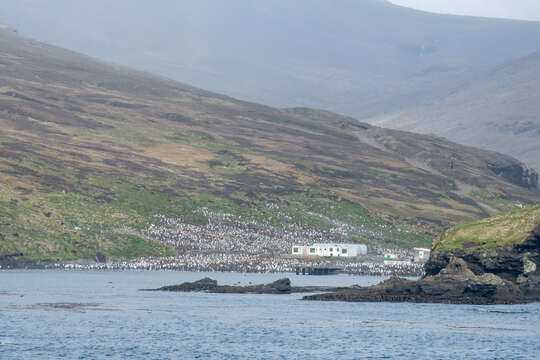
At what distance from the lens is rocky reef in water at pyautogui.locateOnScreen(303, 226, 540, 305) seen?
9625 centimetres

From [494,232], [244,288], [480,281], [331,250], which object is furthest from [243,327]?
[331,250]

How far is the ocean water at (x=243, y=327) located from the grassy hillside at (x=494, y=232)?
8.80m

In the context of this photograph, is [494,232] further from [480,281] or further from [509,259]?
[480,281]

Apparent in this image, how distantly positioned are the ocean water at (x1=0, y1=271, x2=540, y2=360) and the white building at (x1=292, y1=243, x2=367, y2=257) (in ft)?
220

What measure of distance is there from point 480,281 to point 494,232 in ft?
25.5

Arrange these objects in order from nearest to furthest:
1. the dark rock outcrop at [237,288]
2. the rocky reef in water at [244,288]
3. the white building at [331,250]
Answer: the dark rock outcrop at [237,288] → the rocky reef in water at [244,288] → the white building at [331,250]

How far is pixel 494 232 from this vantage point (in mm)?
101750

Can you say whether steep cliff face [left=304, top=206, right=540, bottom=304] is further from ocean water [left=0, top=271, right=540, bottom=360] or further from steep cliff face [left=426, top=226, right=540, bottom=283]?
ocean water [left=0, top=271, right=540, bottom=360]

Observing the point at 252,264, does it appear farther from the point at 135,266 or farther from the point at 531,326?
the point at 531,326

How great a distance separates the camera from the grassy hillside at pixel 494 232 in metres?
98.2

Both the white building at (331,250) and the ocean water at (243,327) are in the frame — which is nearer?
the ocean water at (243,327)

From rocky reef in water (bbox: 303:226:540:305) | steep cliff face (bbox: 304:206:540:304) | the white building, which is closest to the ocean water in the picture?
rocky reef in water (bbox: 303:226:540:305)

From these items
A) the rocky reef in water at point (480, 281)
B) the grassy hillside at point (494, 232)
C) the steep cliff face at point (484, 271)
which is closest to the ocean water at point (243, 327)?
the rocky reef in water at point (480, 281)

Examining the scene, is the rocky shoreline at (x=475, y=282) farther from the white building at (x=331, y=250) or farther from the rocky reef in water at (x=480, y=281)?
the white building at (x=331, y=250)
